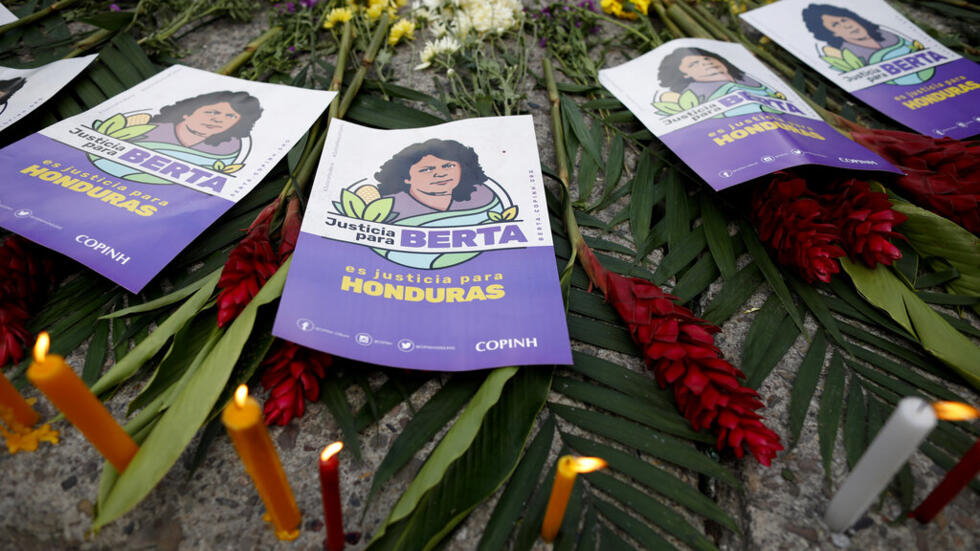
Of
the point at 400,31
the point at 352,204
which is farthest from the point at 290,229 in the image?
the point at 400,31

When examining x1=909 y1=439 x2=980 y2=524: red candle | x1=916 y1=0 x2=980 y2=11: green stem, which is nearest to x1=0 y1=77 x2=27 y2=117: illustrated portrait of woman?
x1=909 y1=439 x2=980 y2=524: red candle

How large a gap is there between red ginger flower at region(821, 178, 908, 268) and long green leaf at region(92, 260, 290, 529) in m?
0.59

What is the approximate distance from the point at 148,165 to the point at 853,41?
1068 millimetres

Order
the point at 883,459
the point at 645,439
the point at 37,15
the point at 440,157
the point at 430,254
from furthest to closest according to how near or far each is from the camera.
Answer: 1. the point at 37,15
2. the point at 440,157
3. the point at 430,254
4. the point at 645,439
5. the point at 883,459

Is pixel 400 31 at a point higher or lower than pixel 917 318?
higher

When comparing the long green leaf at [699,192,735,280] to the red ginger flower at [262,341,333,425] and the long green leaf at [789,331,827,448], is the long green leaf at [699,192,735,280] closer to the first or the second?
the long green leaf at [789,331,827,448]

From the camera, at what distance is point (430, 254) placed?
1.93ft

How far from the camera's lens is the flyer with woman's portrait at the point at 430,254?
20.0 inches

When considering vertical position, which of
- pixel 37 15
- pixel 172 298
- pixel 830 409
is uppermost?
pixel 37 15

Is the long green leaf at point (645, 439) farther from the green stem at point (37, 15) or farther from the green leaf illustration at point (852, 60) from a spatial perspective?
the green stem at point (37, 15)

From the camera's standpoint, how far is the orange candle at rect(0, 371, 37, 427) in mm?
438

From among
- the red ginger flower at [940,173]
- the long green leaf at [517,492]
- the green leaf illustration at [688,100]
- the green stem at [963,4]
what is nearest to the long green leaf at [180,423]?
the long green leaf at [517,492]

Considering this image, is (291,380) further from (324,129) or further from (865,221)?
(865,221)

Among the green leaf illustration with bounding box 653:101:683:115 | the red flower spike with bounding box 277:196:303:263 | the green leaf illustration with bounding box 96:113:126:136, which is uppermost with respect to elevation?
the green leaf illustration with bounding box 96:113:126:136
